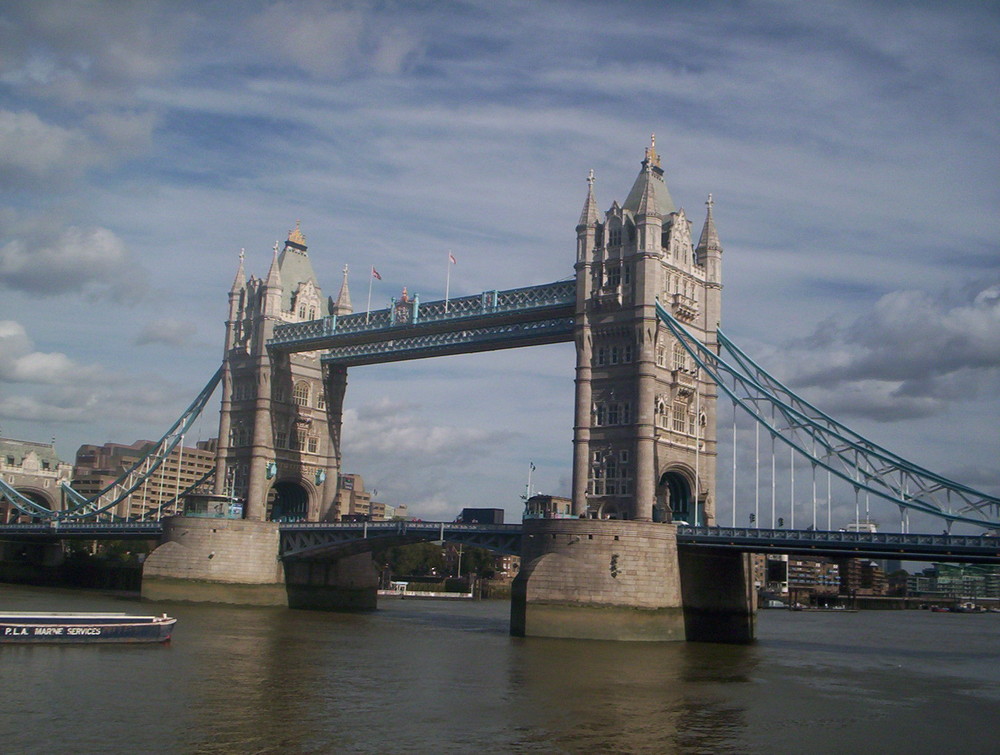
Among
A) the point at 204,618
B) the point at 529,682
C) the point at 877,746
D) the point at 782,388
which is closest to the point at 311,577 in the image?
the point at 204,618

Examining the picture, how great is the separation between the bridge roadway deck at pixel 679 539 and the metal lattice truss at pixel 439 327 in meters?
13.6

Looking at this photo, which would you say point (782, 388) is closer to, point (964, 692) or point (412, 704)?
point (964, 692)

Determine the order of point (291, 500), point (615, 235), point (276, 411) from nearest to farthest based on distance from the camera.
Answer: point (615, 235)
point (276, 411)
point (291, 500)

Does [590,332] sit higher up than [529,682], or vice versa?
[590,332]

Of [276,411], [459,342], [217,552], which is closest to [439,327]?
[459,342]

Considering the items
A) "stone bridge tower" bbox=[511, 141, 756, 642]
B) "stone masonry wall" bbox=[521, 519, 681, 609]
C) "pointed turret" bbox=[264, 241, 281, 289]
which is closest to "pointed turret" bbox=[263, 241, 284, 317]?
"pointed turret" bbox=[264, 241, 281, 289]

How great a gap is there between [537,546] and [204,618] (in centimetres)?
2147

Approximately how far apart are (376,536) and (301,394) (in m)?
20.3

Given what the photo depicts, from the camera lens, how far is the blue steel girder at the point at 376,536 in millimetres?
69175

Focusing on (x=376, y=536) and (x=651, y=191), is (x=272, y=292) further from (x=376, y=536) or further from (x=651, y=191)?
(x=651, y=191)

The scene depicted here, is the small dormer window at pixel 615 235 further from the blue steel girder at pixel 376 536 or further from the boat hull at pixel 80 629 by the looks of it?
the boat hull at pixel 80 629

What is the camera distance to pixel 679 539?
60.9 m

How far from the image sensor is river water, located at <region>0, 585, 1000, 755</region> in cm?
2956

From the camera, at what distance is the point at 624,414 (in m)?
67.6
